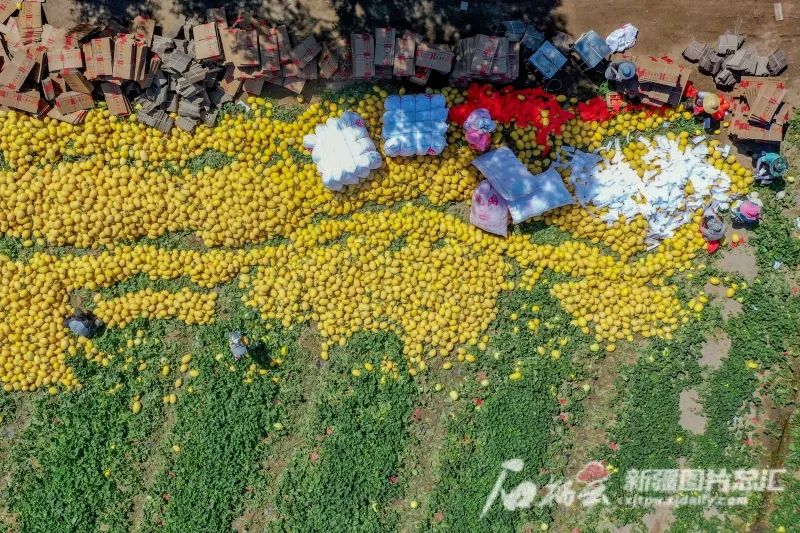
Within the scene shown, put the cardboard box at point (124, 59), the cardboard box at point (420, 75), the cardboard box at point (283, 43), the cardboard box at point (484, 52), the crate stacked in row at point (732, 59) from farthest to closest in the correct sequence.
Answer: the crate stacked in row at point (732, 59) < the cardboard box at point (420, 75) < the cardboard box at point (283, 43) < the cardboard box at point (484, 52) < the cardboard box at point (124, 59)

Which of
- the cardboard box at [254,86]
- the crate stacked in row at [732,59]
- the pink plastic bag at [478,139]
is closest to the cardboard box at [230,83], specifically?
the cardboard box at [254,86]

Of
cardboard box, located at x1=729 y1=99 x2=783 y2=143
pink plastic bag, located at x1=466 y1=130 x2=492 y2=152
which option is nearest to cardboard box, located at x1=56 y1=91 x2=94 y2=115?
pink plastic bag, located at x1=466 y1=130 x2=492 y2=152

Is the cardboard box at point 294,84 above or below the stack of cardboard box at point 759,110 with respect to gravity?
below

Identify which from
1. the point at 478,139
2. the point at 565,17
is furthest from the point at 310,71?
the point at 565,17

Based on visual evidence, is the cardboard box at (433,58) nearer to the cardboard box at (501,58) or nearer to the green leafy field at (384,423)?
the cardboard box at (501,58)

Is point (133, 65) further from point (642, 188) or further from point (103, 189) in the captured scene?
point (642, 188)
